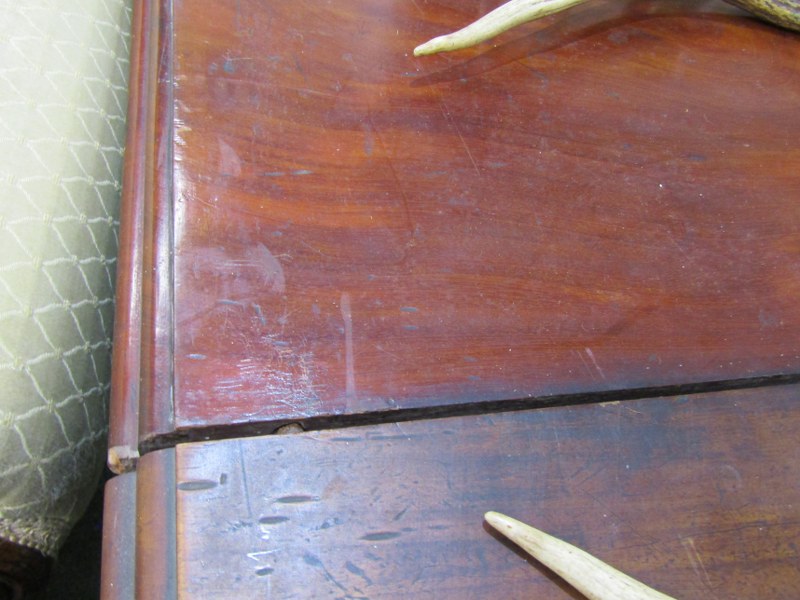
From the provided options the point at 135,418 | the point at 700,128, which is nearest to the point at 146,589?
the point at 135,418

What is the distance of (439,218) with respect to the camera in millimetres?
554

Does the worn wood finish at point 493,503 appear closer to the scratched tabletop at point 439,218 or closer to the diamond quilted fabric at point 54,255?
the scratched tabletop at point 439,218

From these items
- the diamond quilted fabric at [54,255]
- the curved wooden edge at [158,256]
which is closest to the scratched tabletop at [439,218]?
the curved wooden edge at [158,256]

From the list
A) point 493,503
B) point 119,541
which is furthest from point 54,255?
Result: point 493,503

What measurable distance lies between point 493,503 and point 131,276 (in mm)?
326

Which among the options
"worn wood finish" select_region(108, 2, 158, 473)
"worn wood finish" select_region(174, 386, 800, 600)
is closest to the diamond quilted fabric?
"worn wood finish" select_region(108, 2, 158, 473)

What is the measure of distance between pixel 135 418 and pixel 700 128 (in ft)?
1.93

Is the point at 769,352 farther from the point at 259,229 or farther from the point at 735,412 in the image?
the point at 259,229

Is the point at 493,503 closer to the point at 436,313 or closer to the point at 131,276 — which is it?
the point at 436,313

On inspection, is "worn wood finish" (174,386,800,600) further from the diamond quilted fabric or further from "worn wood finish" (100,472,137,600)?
the diamond quilted fabric

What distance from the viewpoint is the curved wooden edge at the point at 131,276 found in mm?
471

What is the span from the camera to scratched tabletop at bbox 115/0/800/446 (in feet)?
1.58

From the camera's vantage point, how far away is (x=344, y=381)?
0.48 meters

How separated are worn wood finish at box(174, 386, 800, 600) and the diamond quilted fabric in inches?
7.2
